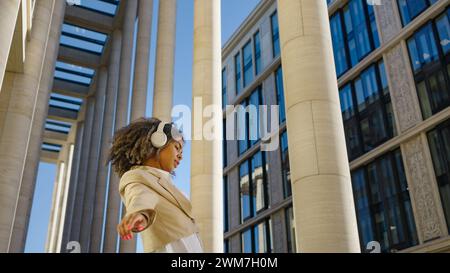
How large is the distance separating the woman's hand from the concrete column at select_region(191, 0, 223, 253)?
9.29m

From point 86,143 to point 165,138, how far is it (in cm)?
3618

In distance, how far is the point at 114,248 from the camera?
75.6 feet

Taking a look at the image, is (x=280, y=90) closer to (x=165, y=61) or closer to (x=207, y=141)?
(x=165, y=61)

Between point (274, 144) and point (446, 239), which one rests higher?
point (274, 144)

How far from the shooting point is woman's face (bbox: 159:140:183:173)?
3.30 meters

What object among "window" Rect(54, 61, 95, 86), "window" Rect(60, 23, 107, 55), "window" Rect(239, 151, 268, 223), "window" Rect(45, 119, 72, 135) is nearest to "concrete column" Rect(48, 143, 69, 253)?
"window" Rect(45, 119, 72, 135)

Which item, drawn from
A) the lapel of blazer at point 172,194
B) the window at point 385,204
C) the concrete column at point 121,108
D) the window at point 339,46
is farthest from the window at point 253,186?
the lapel of blazer at point 172,194

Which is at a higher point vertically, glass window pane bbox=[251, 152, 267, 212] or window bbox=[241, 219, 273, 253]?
glass window pane bbox=[251, 152, 267, 212]

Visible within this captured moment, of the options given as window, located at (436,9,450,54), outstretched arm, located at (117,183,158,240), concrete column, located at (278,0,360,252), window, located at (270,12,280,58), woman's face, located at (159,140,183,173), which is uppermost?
window, located at (270,12,280,58)

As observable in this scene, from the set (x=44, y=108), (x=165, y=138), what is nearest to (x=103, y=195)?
(x=44, y=108)

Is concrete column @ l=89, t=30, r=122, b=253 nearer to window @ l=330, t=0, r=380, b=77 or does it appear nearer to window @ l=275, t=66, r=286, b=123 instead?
window @ l=275, t=66, r=286, b=123

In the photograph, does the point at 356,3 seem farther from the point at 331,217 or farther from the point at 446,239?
the point at 331,217

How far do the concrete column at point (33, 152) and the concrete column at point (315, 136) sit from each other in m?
14.4

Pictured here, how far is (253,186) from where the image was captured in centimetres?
4212
